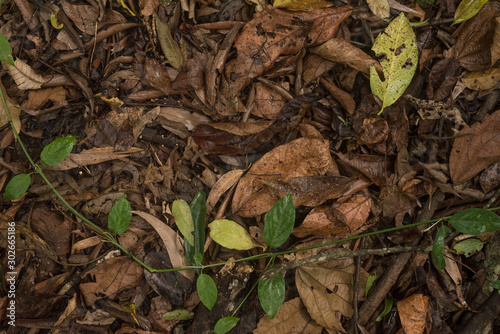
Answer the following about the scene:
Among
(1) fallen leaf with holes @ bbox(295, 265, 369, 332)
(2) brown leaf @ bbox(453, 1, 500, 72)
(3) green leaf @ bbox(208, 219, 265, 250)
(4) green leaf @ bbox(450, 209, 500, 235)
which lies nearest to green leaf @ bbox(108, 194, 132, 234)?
(3) green leaf @ bbox(208, 219, 265, 250)

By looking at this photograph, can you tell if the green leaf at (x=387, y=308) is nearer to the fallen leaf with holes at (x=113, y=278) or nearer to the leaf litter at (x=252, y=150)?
the leaf litter at (x=252, y=150)

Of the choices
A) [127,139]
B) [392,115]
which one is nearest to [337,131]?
[392,115]

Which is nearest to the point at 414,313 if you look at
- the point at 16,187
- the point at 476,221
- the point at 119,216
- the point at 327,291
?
the point at 327,291

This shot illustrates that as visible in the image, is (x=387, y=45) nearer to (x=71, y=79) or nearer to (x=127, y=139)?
(x=127, y=139)

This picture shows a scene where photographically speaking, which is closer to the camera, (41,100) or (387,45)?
(387,45)

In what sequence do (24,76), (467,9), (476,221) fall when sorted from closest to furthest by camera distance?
1. (476,221)
2. (467,9)
3. (24,76)

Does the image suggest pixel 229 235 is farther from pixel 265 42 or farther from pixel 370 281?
pixel 265 42

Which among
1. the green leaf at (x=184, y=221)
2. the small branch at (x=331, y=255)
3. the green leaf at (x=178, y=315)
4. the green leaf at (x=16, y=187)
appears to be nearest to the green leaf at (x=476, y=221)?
the small branch at (x=331, y=255)
